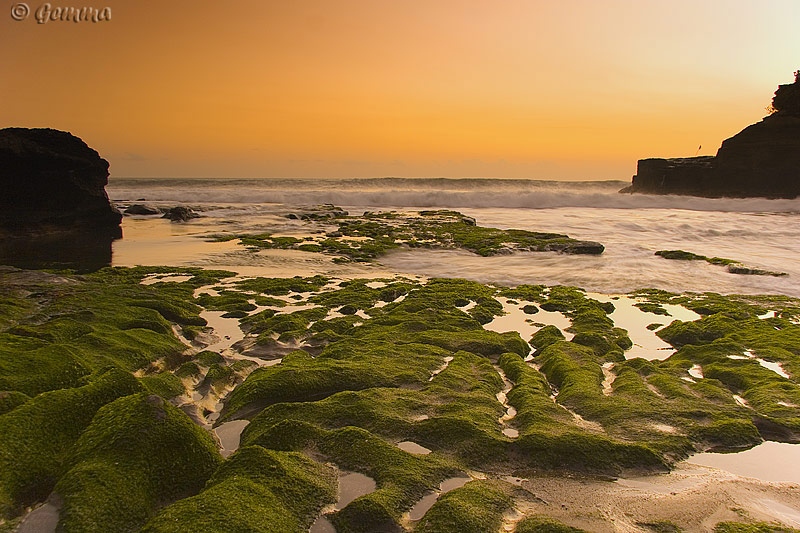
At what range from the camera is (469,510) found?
294cm

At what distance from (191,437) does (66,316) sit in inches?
174

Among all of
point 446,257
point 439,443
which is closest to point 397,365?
Result: point 439,443

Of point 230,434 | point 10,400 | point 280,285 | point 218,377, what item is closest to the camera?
point 10,400

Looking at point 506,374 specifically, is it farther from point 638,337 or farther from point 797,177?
point 797,177

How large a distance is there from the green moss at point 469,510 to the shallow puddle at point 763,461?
5.85 ft

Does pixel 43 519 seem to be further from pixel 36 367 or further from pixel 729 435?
pixel 729 435

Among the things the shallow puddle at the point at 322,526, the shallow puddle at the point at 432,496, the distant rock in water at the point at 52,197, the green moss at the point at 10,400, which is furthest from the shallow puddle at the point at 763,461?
the distant rock in water at the point at 52,197

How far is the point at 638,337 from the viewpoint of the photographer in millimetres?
7266

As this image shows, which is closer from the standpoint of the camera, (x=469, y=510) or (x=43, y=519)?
(x=43, y=519)

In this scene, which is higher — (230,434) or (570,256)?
(570,256)

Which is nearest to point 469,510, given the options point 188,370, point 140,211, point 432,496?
point 432,496

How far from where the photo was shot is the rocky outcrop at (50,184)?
15.8 meters

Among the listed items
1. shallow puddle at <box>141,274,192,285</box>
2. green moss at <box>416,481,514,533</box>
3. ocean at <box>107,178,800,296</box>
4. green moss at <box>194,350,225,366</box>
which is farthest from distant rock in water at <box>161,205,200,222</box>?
green moss at <box>416,481,514,533</box>

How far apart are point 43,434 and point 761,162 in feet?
174
